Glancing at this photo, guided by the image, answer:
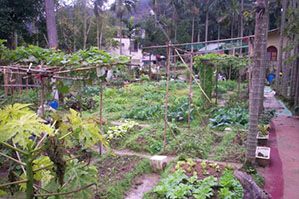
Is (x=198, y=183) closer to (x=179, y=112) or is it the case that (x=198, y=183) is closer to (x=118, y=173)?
(x=118, y=173)

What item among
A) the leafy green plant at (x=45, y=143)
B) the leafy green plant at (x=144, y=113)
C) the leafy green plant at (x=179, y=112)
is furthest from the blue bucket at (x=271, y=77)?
the leafy green plant at (x=45, y=143)

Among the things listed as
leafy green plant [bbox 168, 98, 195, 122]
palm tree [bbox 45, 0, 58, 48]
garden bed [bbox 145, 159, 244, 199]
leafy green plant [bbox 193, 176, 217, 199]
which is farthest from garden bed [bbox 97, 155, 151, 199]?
palm tree [bbox 45, 0, 58, 48]

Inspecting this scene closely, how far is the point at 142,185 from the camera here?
6141 mm

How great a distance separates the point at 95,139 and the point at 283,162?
5.11m

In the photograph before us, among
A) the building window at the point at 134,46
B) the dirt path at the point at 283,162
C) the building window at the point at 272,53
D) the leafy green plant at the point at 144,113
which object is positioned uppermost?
the building window at the point at 134,46

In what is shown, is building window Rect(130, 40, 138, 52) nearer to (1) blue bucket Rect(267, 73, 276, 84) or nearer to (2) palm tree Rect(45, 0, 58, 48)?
(1) blue bucket Rect(267, 73, 276, 84)

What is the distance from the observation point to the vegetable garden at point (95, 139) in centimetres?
279

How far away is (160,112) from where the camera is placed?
38.7ft

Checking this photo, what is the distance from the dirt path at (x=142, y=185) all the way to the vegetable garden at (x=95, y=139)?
0.15 m

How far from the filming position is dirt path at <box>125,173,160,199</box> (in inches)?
224

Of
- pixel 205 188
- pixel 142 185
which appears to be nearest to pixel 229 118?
pixel 142 185

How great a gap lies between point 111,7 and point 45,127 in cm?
3607

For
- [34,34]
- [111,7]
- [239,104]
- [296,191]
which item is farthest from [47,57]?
[111,7]

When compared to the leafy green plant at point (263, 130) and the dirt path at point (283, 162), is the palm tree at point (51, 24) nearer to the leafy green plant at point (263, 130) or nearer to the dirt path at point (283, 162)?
the leafy green plant at point (263, 130)
